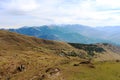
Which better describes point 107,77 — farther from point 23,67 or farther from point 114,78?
point 23,67

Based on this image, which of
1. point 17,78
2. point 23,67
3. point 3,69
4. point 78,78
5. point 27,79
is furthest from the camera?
point 3,69

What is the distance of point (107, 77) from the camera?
70250 mm

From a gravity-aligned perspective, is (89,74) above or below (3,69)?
above

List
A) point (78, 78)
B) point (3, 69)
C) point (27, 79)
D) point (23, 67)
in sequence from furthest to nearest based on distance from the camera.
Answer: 1. point (3, 69)
2. point (23, 67)
3. point (27, 79)
4. point (78, 78)

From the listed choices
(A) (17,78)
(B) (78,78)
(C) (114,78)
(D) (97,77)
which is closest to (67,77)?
(B) (78,78)

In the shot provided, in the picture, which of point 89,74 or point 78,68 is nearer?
point 89,74

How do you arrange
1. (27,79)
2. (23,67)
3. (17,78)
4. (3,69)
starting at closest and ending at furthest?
1. (27,79)
2. (17,78)
3. (23,67)
4. (3,69)

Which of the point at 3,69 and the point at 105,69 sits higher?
the point at 105,69

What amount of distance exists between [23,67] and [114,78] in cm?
5339

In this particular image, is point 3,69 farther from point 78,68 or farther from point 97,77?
point 97,77

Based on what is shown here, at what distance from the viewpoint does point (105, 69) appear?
259 ft

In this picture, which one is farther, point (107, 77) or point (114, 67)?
point (114, 67)

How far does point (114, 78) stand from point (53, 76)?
16.4 m

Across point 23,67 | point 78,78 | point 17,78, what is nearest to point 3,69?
point 23,67
